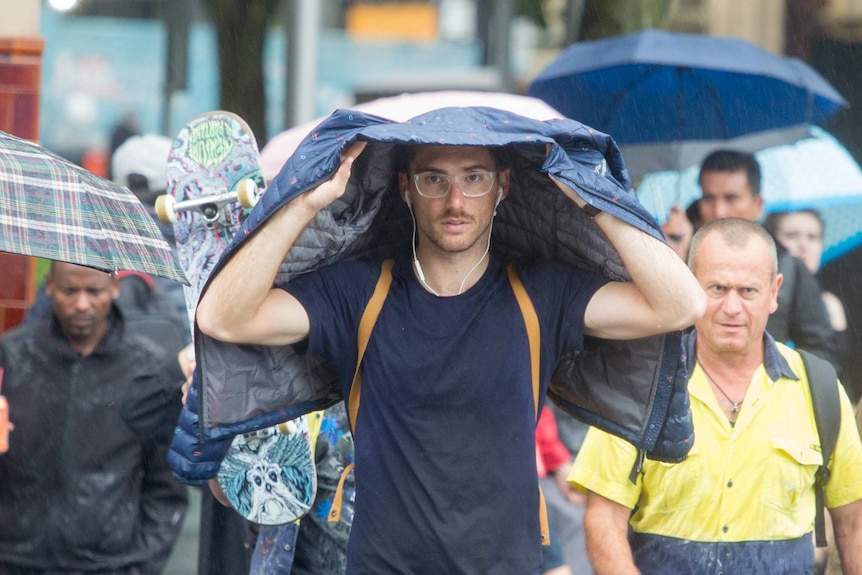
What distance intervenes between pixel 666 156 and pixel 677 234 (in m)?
0.78

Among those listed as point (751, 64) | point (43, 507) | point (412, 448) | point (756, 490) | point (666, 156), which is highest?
point (751, 64)

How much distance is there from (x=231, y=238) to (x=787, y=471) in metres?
2.03

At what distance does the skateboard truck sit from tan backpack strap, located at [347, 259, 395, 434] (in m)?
0.84

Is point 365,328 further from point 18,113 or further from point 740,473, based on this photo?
point 18,113

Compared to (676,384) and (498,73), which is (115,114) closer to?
(498,73)

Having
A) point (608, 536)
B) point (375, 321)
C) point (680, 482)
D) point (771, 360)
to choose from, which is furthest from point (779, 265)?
point (375, 321)

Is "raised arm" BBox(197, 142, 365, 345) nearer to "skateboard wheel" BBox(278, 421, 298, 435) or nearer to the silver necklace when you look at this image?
"skateboard wheel" BBox(278, 421, 298, 435)

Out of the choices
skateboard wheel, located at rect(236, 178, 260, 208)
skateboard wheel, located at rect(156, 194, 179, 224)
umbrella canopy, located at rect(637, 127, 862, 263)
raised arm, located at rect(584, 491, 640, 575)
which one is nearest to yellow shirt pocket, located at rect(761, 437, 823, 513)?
raised arm, located at rect(584, 491, 640, 575)

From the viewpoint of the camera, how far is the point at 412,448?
3.85 m

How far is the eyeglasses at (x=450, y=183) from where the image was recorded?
4008mm

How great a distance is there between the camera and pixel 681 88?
26.6ft

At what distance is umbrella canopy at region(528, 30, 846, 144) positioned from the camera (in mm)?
7715

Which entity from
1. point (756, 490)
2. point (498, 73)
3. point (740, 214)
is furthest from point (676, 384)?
point (498, 73)

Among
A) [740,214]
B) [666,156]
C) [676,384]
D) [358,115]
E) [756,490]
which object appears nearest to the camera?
[358,115]
